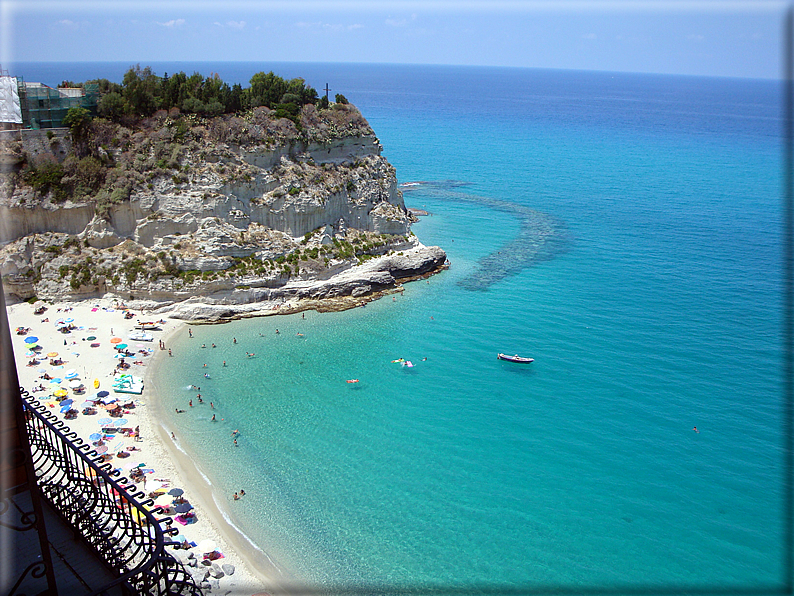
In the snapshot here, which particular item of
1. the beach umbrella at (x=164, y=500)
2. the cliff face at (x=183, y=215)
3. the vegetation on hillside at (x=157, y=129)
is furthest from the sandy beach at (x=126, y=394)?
the vegetation on hillside at (x=157, y=129)

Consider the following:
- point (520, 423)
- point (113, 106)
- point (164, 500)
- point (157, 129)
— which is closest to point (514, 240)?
point (520, 423)

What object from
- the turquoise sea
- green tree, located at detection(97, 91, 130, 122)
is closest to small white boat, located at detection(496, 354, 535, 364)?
the turquoise sea

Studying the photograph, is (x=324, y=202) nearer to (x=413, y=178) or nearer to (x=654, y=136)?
(x=413, y=178)

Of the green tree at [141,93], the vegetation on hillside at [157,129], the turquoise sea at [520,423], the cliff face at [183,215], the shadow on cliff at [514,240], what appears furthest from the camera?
the shadow on cliff at [514,240]

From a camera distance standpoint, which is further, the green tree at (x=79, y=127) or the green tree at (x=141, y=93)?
the green tree at (x=141, y=93)

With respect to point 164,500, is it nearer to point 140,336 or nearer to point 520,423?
point 140,336

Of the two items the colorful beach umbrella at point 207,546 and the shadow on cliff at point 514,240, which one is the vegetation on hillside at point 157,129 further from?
the colorful beach umbrella at point 207,546

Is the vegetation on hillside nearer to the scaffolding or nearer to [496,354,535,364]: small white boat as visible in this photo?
the scaffolding
